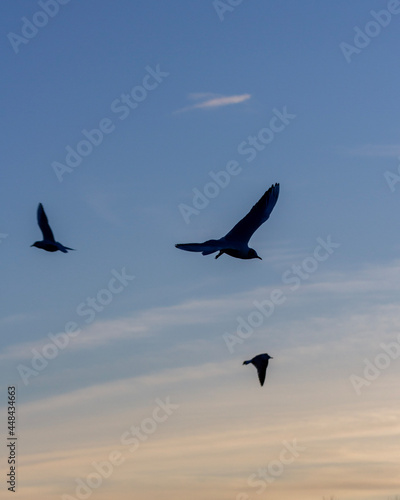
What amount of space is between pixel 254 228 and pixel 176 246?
265 inches

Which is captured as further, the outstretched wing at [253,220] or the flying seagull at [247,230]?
the outstretched wing at [253,220]

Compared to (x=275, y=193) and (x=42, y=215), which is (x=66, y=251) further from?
(x=275, y=193)

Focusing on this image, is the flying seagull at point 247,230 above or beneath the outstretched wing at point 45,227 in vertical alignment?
beneath

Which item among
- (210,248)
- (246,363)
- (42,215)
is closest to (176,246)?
(210,248)

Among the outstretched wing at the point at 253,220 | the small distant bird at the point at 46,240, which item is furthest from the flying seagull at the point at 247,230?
the small distant bird at the point at 46,240

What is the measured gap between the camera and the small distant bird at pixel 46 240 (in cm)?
6319

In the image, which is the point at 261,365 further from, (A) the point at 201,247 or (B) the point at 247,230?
(A) the point at 201,247

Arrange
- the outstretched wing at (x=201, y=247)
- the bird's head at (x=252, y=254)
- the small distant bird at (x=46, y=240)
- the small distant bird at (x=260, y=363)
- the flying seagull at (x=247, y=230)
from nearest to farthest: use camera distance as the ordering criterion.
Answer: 1. the outstretched wing at (x=201, y=247)
2. the flying seagull at (x=247, y=230)
3. the bird's head at (x=252, y=254)
4. the small distant bird at (x=260, y=363)
5. the small distant bird at (x=46, y=240)

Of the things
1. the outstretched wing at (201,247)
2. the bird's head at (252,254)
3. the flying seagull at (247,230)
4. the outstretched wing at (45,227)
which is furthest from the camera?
the outstretched wing at (45,227)

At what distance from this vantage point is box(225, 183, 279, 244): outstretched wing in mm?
55250

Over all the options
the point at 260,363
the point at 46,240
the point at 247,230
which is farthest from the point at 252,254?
Result: the point at 46,240

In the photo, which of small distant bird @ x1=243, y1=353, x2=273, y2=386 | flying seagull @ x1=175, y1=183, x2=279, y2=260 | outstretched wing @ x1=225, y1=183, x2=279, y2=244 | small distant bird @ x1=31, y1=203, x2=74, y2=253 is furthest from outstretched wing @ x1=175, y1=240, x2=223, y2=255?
small distant bird @ x1=31, y1=203, x2=74, y2=253

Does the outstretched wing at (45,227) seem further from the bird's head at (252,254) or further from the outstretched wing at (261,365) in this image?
the bird's head at (252,254)

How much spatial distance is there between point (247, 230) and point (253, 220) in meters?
0.57
